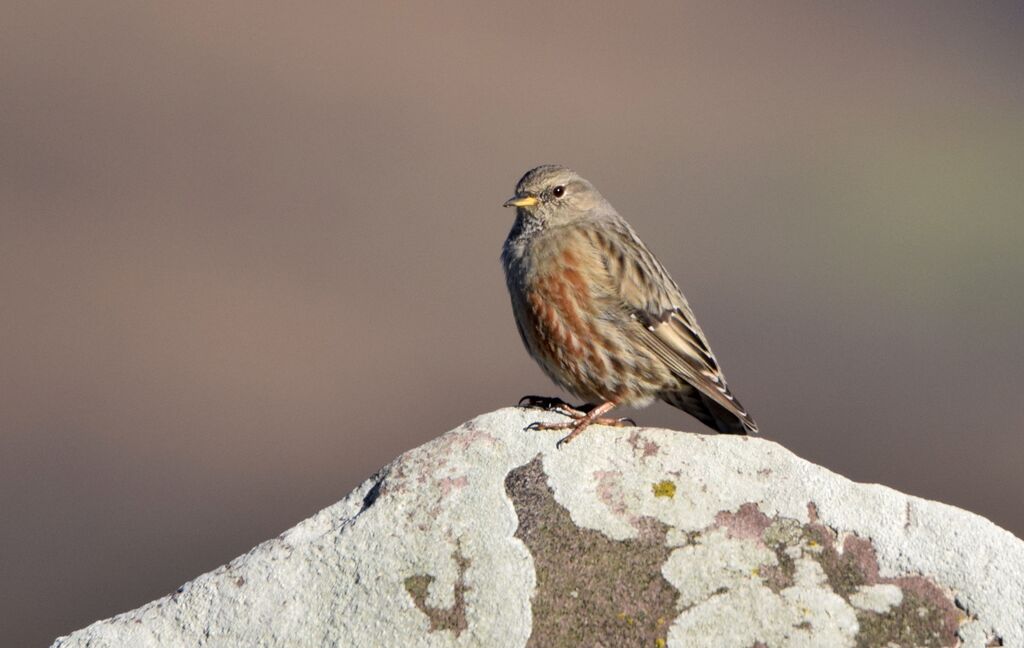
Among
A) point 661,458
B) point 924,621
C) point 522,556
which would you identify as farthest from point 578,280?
point 924,621

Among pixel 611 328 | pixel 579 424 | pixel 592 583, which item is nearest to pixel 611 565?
pixel 592 583

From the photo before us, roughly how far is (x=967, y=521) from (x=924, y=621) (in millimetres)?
518

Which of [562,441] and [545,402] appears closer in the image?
[562,441]

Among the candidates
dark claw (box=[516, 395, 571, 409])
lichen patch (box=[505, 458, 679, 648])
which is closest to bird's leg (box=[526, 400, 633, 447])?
dark claw (box=[516, 395, 571, 409])

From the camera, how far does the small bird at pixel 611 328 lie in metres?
6.36

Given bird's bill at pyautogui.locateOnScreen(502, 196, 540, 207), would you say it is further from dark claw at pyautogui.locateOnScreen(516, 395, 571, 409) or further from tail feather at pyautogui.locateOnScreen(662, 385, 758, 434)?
dark claw at pyautogui.locateOnScreen(516, 395, 571, 409)

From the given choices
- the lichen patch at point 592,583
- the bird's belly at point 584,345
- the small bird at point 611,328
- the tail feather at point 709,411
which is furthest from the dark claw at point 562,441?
the tail feather at point 709,411

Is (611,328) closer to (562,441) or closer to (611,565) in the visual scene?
(562,441)

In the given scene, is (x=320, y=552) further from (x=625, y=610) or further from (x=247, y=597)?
(x=625, y=610)

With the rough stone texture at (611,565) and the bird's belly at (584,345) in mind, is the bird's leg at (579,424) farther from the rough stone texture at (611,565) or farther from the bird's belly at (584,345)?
the bird's belly at (584,345)

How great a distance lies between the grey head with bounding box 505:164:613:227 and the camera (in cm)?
722

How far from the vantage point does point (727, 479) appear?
4344mm

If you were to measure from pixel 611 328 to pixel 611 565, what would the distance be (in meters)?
2.59

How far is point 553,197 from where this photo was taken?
7.29m
